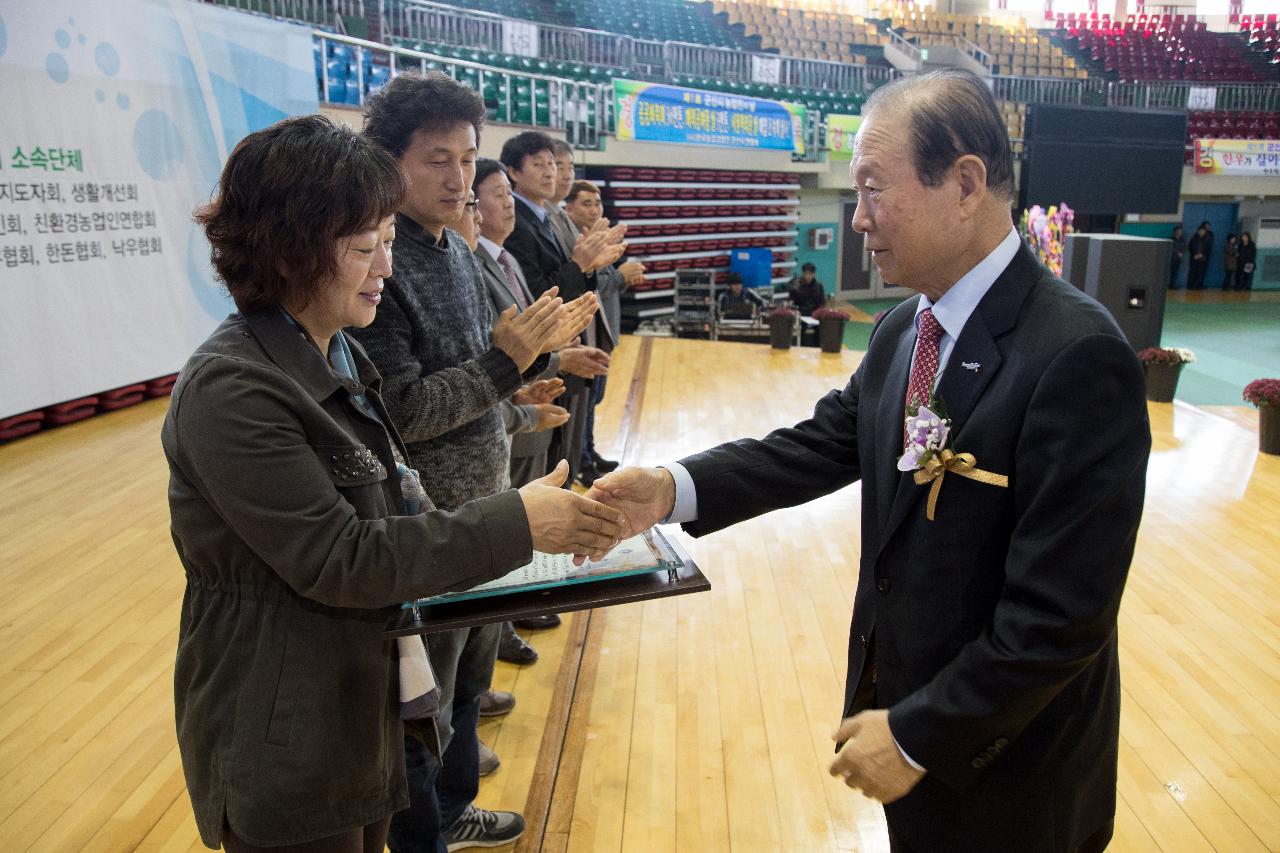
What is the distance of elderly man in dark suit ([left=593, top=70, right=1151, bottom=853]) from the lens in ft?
3.43

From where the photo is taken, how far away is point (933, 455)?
1.13 meters

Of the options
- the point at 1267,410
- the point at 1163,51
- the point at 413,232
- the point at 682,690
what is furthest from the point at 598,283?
the point at 1163,51

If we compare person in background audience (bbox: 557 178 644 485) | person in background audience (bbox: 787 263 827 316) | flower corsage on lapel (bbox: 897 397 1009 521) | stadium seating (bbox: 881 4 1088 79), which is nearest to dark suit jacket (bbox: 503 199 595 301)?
person in background audience (bbox: 557 178 644 485)

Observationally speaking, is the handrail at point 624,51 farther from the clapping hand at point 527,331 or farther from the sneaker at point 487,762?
the clapping hand at point 527,331

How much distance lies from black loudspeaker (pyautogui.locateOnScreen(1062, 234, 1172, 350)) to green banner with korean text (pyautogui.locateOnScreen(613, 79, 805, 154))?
562 centimetres

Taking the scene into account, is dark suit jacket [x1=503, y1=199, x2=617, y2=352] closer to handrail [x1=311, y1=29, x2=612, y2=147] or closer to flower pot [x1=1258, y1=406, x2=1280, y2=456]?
flower pot [x1=1258, y1=406, x2=1280, y2=456]

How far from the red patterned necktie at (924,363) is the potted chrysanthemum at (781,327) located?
817cm

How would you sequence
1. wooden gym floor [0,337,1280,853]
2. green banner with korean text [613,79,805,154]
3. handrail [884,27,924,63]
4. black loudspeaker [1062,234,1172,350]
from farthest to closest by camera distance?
handrail [884,27,924,63]
green banner with korean text [613,79,805,154]
black loudspeaker [1062,234,1172,350]
wooden gym floor [0,337,1280,853]

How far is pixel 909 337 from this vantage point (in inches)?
52.6

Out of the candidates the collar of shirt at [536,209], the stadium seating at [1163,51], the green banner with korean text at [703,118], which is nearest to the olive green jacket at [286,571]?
the collar of shirt at [536,209]

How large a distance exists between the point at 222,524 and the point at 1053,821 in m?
1.08

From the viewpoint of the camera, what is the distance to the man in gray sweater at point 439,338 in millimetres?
1699

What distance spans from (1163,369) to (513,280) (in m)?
5.97

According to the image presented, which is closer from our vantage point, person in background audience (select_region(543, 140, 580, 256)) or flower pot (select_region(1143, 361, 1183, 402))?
person in background audience (select_region(543, 140, 580, 256))
